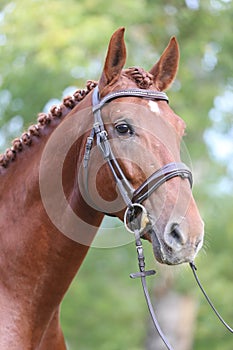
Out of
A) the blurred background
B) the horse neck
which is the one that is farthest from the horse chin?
the blurred background

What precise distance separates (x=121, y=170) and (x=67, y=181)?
0.43m

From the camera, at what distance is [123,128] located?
4.09m

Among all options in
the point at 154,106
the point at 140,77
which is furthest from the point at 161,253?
the point at 140,77

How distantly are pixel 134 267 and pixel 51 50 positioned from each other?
4.84 m

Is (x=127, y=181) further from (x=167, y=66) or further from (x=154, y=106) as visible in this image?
(x=167, y=66)

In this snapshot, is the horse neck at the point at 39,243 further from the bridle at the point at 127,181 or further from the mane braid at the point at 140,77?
the mane braid at the point at 140,77

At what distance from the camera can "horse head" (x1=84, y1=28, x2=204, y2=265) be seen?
3.79 m

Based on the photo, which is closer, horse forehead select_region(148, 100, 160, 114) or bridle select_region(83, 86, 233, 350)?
bridle select_region(83, 86, 233, 350)

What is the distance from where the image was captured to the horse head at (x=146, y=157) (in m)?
3.79

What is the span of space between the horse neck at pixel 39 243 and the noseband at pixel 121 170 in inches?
4.7

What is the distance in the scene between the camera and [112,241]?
18.7 feet

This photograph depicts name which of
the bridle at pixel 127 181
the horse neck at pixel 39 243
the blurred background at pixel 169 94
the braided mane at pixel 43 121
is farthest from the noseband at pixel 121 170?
the blurred background at pixel 169 94

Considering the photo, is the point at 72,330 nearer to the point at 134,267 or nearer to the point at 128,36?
the point at 134,267

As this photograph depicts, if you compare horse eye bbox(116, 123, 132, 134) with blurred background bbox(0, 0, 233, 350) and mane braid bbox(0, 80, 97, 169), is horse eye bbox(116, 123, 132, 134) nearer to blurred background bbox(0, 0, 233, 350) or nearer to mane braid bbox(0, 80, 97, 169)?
mane braid bbox(0, 80, 97, 169)
